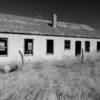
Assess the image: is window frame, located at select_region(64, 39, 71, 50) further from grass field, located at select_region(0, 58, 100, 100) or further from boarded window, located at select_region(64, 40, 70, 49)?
grass field, located at select_region(0, 58, 100, 100)

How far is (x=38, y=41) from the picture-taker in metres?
14.2

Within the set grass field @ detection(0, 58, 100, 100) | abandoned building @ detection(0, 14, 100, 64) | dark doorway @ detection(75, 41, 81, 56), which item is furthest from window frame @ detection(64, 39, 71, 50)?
grass field @ detection(0, 58, 100, 100)

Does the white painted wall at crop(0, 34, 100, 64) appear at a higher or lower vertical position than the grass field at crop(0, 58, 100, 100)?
higher

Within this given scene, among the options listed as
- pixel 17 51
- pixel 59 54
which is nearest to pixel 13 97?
pixel 17 51

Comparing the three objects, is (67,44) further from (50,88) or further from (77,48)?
(50,88)

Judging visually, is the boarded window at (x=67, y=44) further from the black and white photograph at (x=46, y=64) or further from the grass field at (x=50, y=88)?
the grass field at (x=50, y=88)

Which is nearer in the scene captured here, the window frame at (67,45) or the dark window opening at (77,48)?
the window frame at (67,45)

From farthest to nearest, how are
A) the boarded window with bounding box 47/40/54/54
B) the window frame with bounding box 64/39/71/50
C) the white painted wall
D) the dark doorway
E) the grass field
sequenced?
the dark doorway, the window frame with bounding box 64/39/71/50, the boarded window with bounding box 47/40/54/54, the white painted wall, the grass field

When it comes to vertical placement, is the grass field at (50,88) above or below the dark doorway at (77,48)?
below

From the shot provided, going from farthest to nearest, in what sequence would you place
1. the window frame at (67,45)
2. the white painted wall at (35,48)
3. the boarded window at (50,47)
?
the window frame at (67,45)
the boarded window at (50,47)
the white painted wall at (35,48)

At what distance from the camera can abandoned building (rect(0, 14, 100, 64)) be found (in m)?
12.8

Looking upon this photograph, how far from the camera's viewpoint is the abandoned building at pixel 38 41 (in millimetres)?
12780

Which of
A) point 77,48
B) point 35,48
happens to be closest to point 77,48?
point 77,48

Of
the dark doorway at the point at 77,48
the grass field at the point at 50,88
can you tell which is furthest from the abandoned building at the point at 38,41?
the grass field at the point at 50,88
